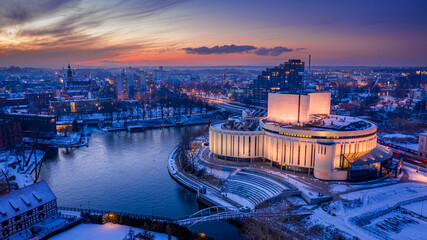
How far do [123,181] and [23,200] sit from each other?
35.0 ft

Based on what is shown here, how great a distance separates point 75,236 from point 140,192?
870cm

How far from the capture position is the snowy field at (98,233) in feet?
57.0

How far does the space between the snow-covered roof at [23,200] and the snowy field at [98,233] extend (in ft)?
8.86

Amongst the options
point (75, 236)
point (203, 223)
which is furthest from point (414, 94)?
point (75, 236)

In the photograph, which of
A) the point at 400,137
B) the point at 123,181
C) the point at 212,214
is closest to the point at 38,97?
the point at 123,181

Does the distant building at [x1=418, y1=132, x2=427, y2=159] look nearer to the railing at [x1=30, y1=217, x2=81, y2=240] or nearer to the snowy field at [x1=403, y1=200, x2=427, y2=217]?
the snowy field at [x1=403, y1=200, x2=427, y2=217]

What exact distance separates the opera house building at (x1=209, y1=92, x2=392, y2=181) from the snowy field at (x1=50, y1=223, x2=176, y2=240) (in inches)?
599

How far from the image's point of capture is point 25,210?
1797 cm

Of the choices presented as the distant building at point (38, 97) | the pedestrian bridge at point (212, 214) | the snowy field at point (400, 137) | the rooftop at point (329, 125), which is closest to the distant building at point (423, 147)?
the snowy field at point (400, 137)

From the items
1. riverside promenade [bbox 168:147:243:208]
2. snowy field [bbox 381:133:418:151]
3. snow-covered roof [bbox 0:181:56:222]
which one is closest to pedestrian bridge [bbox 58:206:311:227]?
riverside promenade [bbox 168:147:243:208]

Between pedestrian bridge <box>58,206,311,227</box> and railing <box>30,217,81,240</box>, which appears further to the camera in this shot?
pedestrian bridge <box>58,206,311,227</box>

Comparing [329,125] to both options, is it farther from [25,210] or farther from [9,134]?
[9,134]

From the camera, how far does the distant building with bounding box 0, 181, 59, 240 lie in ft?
56.3

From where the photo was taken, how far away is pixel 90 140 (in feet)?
151
